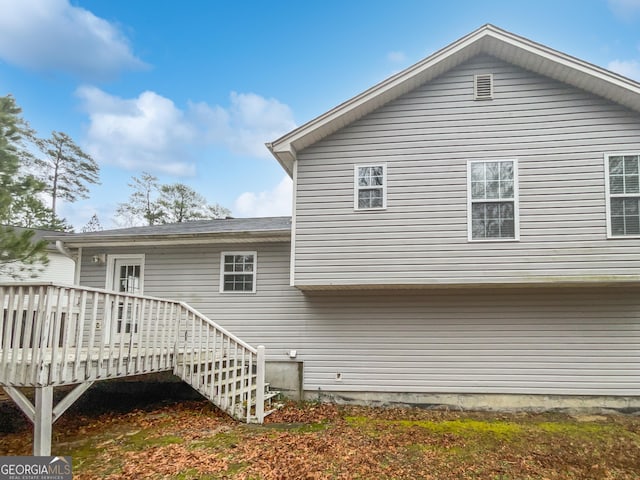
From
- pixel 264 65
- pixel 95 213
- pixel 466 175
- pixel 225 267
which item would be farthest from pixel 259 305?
pixel 95 213

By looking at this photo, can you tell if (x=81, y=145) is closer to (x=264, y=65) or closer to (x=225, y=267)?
(x=264, y=65)

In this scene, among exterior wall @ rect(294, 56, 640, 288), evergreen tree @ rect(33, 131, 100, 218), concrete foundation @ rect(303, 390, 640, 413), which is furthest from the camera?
evergreen tree @ rect(33, 131, 100, 218)

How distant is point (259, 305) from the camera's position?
29.1 feet

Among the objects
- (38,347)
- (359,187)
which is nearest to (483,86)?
(359,187)

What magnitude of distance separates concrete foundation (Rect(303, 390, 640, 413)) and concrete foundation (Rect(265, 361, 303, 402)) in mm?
239

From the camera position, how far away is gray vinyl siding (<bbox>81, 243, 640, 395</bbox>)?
762cm

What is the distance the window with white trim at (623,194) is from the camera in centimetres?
707

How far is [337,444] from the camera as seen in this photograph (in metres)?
5.86

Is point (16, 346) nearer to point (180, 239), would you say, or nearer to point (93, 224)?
point (180, 239)

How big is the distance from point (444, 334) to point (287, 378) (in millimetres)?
3400

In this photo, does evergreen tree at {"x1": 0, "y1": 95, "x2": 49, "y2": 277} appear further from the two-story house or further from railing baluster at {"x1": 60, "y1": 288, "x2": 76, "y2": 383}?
the two-story house

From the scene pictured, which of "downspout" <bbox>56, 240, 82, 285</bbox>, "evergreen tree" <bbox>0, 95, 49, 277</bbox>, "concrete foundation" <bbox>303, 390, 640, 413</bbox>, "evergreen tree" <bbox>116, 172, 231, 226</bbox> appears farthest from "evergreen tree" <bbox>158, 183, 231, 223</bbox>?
"concrete foundation" <bbox>303, 390, 640, 413</bbox>

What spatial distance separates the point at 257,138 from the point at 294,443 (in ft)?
107

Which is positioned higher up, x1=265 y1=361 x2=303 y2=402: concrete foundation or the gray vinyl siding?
the gray vinyl siding
